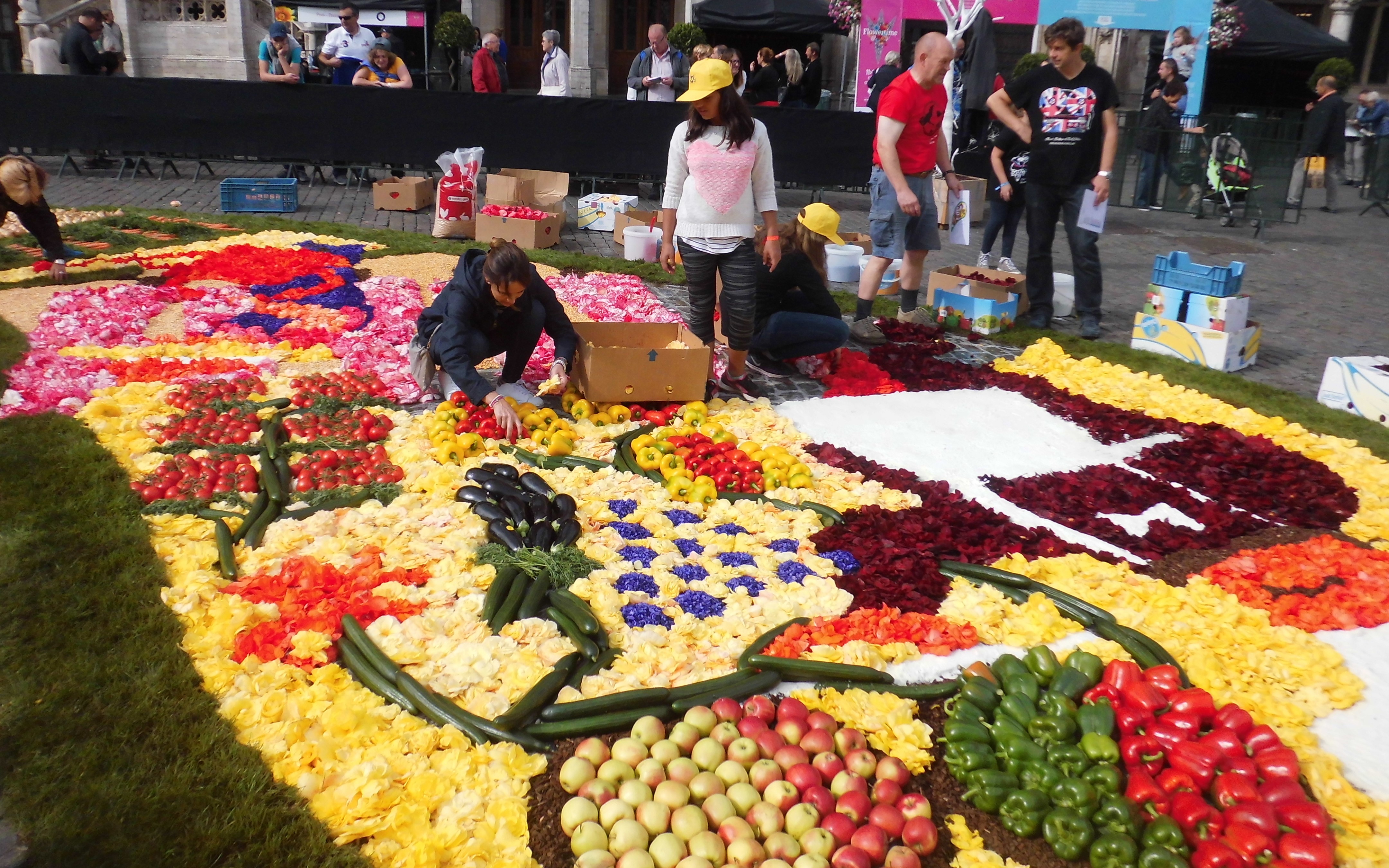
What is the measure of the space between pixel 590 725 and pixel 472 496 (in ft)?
5.99

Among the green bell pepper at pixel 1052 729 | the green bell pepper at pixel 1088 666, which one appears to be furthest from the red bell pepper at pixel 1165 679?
the green bell pepper at pixel 1052 729

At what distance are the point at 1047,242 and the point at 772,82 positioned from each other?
9.11 metres

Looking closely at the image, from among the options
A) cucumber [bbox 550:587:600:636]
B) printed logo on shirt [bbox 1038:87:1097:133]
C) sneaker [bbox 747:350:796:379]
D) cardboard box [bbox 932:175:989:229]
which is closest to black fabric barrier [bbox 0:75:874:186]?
cardboard box [bbox 932:175:989:229]

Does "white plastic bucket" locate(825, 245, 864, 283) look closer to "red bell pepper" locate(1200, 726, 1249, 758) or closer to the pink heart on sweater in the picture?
the pink heart on sweater

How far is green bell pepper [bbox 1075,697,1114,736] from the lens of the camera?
3219 millimetres

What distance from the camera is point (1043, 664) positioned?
356 cm

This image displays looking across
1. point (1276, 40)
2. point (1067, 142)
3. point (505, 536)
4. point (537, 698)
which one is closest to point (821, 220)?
point (1067, 142)

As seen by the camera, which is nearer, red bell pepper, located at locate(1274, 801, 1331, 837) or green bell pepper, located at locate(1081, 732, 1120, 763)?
red bell pepper, located at locate(1274, 801, 1331, 837)

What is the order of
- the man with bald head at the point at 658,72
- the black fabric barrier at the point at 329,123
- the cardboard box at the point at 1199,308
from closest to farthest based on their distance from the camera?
the cardboard box at the point at 1199,308, the black fabric barrier at the point at 329,123, the man with bald head at the point at 658,72

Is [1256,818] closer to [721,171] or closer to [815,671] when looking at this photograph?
[815,671]

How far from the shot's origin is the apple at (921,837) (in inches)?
114

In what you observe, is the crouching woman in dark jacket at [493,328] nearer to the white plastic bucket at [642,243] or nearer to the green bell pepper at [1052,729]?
the green bell pepper at [1052,729]

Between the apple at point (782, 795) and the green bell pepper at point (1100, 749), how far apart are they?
93cm

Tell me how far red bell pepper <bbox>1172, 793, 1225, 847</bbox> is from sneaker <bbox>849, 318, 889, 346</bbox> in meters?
5.25
